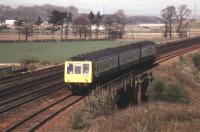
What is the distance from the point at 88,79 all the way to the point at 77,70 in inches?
40.5

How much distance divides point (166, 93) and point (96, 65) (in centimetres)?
705

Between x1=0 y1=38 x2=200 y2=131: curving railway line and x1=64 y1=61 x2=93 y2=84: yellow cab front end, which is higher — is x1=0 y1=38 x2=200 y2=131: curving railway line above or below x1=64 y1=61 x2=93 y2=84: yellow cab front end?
below

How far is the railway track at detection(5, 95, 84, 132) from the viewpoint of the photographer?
848 inches

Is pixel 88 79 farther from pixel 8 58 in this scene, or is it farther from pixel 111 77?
pixel 8 58

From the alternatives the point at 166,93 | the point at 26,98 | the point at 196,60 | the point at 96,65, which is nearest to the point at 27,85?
the point at 26,98

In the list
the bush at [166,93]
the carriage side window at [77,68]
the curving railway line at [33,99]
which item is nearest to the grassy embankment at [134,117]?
the curving railway line at [33,99]

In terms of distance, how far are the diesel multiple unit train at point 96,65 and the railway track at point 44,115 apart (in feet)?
5.18

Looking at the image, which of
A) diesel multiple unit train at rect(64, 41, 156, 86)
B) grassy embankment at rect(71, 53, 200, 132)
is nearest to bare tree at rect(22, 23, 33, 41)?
diesel multiple unit train at rect(64, 41, 156, 86)

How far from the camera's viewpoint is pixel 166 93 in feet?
120

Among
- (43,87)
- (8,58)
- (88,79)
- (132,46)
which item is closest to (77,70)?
(88,79)

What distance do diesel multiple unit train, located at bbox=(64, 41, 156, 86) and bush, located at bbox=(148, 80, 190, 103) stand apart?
3.35 meters

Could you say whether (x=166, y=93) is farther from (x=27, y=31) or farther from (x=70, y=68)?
(x=27, y=31)

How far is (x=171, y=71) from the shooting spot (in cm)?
4809

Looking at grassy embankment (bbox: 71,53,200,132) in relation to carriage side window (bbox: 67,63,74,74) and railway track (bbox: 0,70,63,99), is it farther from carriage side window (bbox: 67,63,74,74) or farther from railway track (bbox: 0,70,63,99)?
railway track (bbox: 0,70,63,99)
